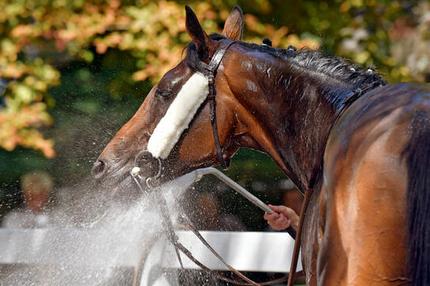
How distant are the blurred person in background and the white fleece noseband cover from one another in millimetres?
1630

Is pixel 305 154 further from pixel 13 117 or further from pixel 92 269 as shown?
pixel 13 117

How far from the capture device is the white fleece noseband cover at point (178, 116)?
336 centimetres

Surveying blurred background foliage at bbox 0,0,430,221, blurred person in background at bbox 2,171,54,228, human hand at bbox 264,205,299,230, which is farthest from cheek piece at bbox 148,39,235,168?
blurred background foliage at bbox 0,0,430,221

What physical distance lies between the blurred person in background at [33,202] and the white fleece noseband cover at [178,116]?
1.63 meters

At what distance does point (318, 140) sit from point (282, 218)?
91cm

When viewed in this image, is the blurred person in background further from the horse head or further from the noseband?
the noseband

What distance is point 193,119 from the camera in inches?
135

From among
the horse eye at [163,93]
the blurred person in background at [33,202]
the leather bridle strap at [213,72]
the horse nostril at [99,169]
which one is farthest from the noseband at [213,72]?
the blurred person in background at [33,202]

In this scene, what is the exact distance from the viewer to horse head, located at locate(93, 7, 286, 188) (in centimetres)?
336

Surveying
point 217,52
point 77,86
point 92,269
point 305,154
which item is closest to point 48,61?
point 77,86

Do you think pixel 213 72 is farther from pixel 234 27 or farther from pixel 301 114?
pixel 234 27

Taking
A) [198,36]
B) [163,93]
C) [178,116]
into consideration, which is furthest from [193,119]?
[198,36]

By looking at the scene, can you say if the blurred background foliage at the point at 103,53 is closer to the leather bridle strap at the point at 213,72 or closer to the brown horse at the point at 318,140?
the brown horse at the point at 318,140

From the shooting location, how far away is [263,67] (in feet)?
→ 10.8
